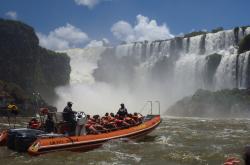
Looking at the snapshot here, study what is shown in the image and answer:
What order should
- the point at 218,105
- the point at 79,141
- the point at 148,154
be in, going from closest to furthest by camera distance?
the point at 148,154
the point at 79,141
the point at 218,105

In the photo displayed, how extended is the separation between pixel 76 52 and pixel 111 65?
90.9 feet

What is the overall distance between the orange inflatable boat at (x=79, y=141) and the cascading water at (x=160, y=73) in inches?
1420

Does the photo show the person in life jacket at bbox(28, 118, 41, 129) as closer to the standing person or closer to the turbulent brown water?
the turbulent brown water

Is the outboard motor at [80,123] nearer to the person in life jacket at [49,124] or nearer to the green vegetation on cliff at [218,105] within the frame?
the person in life jacket at [49,124]

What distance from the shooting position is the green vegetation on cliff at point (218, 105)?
144 feet

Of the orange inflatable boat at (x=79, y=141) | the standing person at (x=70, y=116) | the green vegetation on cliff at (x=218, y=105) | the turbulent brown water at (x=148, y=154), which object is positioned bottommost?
the turbulent brown water at (x=148, y=154)

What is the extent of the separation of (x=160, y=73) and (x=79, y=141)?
55.8 metres

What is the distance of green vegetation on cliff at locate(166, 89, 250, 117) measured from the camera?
43.9 m

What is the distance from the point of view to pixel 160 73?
6981 centimetres

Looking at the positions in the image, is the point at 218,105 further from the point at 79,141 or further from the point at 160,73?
the point at 79,141

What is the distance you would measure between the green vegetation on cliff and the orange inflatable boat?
27.5 metres

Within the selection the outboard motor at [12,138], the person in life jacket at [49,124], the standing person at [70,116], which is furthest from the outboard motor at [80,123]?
the outboard motor at [12,138]

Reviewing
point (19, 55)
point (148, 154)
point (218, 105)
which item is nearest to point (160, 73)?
point (218, 105)

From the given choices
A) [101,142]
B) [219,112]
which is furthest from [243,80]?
[101,142]
